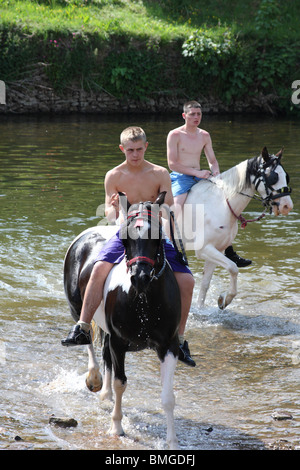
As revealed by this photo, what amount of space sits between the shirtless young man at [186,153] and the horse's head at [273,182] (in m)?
0.75

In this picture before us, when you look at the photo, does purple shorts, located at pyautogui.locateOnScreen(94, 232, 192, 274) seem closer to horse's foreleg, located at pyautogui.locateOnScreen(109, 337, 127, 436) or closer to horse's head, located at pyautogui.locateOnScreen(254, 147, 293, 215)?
horse's foreleg, located at pyautogui.locateOnScreen(109, 337, 127, 436)

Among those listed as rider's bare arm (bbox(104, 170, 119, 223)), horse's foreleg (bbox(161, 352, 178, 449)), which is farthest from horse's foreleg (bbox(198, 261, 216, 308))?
horse's foreleg (bbox(161, 352, 178, 449))

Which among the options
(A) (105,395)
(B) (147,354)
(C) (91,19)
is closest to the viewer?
(A) (105,395)

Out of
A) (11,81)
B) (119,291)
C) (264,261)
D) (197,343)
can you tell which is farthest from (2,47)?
(119,291)

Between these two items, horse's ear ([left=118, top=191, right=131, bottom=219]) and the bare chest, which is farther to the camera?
the bare chest

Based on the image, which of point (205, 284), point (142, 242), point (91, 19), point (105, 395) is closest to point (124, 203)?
point (142, 242)

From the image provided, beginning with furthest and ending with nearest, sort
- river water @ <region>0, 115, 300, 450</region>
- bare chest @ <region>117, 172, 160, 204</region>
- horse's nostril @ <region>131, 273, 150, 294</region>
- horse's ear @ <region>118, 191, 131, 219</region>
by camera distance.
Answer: bare chest @ <region>117, 172, 160, 204</region>
river water @ <region>0, 115, 300, 450</region>
horse's ear @ <region>118, 191, 131, 219</region>
horse's nostril @ <region>131, 273, 150, 294</region>

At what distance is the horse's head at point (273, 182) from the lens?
7781 millimetres

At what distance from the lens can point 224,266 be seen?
26.3ft

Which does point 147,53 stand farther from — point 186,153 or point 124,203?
point 124,203

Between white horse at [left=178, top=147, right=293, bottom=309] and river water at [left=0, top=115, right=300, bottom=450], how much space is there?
0.66 metres

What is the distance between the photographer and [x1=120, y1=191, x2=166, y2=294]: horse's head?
14.4ft

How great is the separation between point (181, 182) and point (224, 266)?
123 centimetres
